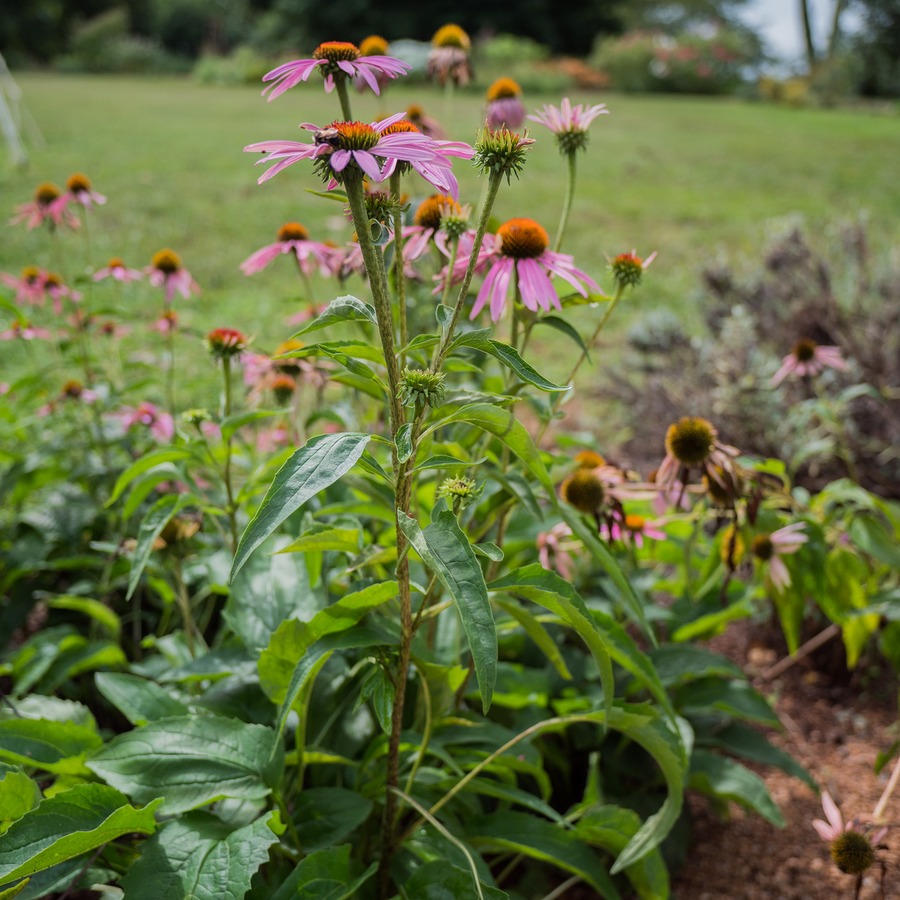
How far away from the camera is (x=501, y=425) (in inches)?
35.0

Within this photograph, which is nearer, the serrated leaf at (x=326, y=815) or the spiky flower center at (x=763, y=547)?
the serrated leaf at (x=326, y=815)

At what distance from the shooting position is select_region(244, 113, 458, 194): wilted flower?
73 centimetres

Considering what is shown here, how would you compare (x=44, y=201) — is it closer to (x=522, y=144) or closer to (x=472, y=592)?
(x=522, y=144)

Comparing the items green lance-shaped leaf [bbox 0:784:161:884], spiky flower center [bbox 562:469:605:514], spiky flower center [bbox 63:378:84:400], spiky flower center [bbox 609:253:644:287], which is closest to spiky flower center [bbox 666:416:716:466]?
spiky flower center [bbox 562:469:605:514]

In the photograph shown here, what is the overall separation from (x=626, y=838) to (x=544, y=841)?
13 centimetres

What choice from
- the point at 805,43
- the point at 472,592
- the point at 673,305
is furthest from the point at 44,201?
the point at 805,43

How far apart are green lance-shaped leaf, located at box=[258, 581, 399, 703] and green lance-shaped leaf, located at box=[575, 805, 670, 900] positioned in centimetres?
52

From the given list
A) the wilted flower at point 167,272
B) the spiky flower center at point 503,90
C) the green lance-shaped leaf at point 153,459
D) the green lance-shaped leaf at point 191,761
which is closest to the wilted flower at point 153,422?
the wilted flower at point 167,272

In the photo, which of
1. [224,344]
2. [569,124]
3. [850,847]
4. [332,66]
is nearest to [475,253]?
[332,66]

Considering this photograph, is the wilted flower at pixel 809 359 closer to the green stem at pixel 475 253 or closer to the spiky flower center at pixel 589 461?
the spiky flower center at pixel 589 461

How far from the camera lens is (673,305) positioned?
4.59m

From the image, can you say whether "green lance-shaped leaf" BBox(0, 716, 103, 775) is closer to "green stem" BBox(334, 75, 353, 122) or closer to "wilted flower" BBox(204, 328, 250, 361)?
"wilted flower" BBox(204, 328, 250, 361)

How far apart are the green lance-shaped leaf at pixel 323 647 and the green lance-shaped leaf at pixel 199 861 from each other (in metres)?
0.11

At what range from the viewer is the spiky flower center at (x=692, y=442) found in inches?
53.0
